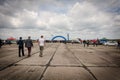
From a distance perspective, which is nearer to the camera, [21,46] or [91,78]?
[91,78]

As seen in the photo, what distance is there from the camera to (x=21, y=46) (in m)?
13.3

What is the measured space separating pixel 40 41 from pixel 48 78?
26.4 feet

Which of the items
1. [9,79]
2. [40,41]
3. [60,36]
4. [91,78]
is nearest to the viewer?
[9,79]

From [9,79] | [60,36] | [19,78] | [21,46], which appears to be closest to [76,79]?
[19,78]

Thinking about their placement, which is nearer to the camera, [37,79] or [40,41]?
[37,79]

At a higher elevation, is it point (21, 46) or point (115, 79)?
point (21, 46)

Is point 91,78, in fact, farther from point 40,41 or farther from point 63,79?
point 40,41

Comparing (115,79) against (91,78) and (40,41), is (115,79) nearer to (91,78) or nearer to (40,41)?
(91,78)

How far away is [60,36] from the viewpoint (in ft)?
413

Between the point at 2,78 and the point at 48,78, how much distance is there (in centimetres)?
187

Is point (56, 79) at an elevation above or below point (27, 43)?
below

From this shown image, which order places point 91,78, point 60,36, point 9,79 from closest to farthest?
point 9,79 < point 91,78 < point 60,36

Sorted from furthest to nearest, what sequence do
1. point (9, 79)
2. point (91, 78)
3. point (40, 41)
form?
point (40, 41), point (91, 78), point (9, 79)

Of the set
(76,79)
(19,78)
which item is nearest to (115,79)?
Result: (76,79)
